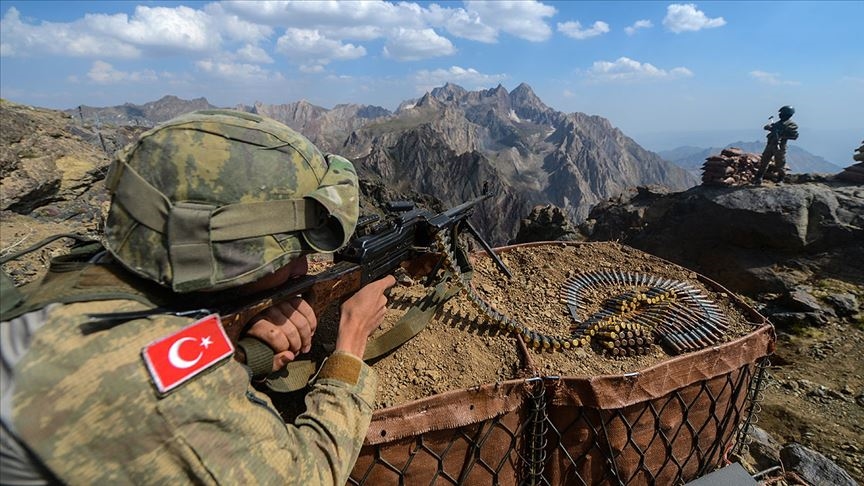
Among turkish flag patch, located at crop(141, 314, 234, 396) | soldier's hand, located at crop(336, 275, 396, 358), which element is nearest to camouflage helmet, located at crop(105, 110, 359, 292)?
turkish flag patch, located at crop(141, 314, 234, 396)

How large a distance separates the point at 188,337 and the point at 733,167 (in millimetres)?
21888

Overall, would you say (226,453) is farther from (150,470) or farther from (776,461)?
(776,461)

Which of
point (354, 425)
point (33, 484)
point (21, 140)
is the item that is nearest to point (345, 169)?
point (354, 425)

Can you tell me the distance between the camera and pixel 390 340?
12.6ft

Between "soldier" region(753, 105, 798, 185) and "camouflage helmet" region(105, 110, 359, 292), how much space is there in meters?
18.9

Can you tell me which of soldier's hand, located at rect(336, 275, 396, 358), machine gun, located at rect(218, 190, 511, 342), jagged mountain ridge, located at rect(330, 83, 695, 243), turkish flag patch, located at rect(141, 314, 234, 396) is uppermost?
turkish flag patch, located at rect(141, 314, 234, 396)

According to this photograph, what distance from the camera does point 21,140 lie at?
10.1 m

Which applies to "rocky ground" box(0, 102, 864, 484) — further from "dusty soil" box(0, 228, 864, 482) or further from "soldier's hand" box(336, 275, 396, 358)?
"soldier's hand" box(336, 275, 396, 358)

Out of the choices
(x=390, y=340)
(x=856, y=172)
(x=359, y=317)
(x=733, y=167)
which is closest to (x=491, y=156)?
(x=733, y=167)

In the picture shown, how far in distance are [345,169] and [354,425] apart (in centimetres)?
153

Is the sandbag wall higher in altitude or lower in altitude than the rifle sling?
lower

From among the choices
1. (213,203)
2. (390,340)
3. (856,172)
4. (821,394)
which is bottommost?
(821,394)

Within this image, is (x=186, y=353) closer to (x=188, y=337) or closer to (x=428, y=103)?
(x=188, y=337)

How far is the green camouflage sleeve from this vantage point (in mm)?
1497
